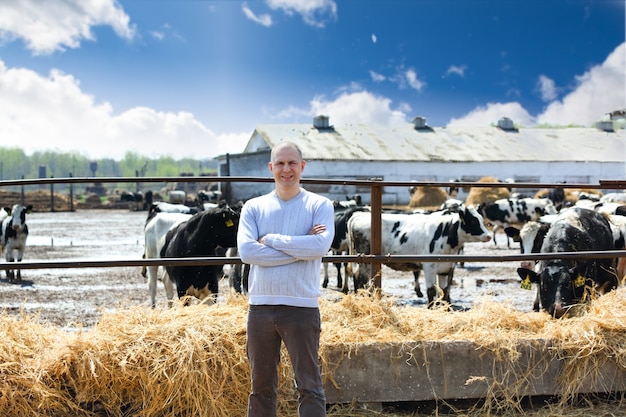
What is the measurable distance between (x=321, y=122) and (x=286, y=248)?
41.8 metres

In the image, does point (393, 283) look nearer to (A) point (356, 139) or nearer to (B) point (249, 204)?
(B) point (249, 204)

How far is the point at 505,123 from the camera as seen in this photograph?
4875cm

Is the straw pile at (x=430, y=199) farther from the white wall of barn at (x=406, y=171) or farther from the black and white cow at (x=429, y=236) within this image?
the black and white cow at (x=429, y=236)

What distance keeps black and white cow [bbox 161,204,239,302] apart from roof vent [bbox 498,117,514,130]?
44.2 meters

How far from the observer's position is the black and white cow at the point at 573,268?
5879mm

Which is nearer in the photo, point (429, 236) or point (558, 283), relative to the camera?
point (558, 283)

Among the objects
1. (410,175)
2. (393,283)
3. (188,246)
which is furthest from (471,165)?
(188,246)

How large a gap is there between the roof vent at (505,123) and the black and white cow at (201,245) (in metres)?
44.2

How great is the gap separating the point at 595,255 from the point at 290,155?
10.1 feet

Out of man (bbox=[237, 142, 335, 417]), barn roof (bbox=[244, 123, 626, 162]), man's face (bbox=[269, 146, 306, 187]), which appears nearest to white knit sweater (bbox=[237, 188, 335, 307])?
man (bbox=[237, 142, 335, 417])

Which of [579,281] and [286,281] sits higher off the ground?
[286,281]

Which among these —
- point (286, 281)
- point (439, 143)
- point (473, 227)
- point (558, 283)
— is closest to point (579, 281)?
point (558, 283)

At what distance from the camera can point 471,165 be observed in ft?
139

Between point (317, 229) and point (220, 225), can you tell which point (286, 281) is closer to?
point (317, 229)
